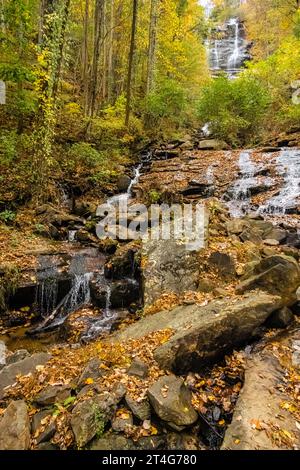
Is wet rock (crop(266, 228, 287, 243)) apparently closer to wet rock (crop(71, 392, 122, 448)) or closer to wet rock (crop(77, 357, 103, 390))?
wet rock (crop(77, 357, 103, 390))

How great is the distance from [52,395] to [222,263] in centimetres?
374

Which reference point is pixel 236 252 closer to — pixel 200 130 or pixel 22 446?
pixel 22 446

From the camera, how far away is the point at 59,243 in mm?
8711

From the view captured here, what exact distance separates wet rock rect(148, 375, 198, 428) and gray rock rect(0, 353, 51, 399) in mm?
1974

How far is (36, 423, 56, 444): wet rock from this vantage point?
125 inches

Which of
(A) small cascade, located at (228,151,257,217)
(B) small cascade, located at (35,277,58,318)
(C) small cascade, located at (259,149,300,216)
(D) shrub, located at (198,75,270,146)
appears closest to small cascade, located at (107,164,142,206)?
(A) small cascade, located at (228,151,257,217)

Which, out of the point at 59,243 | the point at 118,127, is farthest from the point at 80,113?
the point at 59,243

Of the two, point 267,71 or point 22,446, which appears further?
point 267,71

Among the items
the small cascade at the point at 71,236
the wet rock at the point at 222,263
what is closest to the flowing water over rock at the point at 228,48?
the small cascade at the point at 71,236

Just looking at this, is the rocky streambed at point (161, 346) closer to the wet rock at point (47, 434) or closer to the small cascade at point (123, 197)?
the wet rock at point (47, 434)

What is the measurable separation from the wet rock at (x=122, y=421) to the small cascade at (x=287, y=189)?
8142 millimetres

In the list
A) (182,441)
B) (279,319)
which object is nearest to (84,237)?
(279,319)

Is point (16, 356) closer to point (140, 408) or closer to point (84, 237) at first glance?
point (140, 408)

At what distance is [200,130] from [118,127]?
7.10 metres
